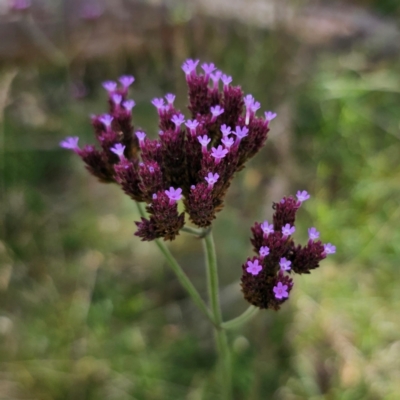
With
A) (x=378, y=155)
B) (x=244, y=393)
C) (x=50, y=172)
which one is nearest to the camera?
(x=244, y=393)

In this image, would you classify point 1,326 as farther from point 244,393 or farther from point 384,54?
point 384,54

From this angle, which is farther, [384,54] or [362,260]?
[384,54]

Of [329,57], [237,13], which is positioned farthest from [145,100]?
[329,57]

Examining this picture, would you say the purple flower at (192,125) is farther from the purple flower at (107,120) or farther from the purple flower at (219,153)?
the purple flower at (107,120)

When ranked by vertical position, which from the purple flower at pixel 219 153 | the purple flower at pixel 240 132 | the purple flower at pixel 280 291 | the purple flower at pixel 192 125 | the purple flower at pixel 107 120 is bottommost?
the purple flower at pixel 280 291

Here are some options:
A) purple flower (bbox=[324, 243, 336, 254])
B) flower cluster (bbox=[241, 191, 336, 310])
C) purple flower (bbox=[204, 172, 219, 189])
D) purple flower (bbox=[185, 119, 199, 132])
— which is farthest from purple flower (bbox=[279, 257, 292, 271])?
purple flower (bbox=[185, 119, 199, 132])

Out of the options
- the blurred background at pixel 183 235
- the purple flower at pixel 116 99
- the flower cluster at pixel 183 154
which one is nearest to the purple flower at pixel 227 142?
the flower cluster at pixel 183 154
